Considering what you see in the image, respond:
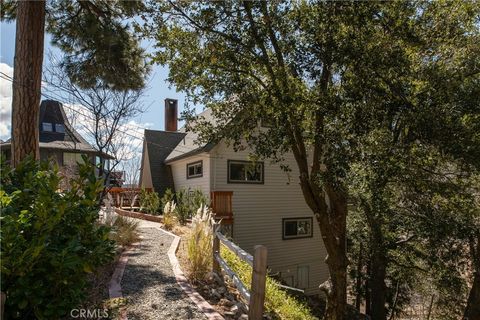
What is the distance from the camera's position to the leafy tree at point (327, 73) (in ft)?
17.8

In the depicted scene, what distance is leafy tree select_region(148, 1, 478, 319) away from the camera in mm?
5418

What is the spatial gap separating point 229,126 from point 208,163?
5.46 m

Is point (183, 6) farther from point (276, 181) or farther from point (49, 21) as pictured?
point (276, 181)

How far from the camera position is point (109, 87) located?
7469mm

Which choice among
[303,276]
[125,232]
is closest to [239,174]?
[303,276]

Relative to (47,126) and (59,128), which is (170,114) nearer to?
(59,128)

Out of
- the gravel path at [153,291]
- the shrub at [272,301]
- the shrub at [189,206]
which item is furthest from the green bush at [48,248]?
the shrub at [189,206]

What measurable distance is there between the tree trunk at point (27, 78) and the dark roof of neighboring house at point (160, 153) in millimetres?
10706

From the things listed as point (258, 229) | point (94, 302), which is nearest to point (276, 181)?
point (258, 229)

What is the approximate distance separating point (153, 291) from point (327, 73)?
4612 mm

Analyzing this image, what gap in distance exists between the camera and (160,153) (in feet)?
59.4

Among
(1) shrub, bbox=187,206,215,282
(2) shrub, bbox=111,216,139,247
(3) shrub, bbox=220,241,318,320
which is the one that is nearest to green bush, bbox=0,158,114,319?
(1) shrub, bbox=187,206,215,282

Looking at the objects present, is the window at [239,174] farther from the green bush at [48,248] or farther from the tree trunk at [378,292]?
the green bush at [48,248]

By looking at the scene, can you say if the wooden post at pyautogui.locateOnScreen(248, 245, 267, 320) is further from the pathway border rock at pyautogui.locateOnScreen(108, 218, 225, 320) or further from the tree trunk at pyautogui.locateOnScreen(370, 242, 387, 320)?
the tree trunk at pyautogui.locateOnScreen(370, 242, 387, 320)
